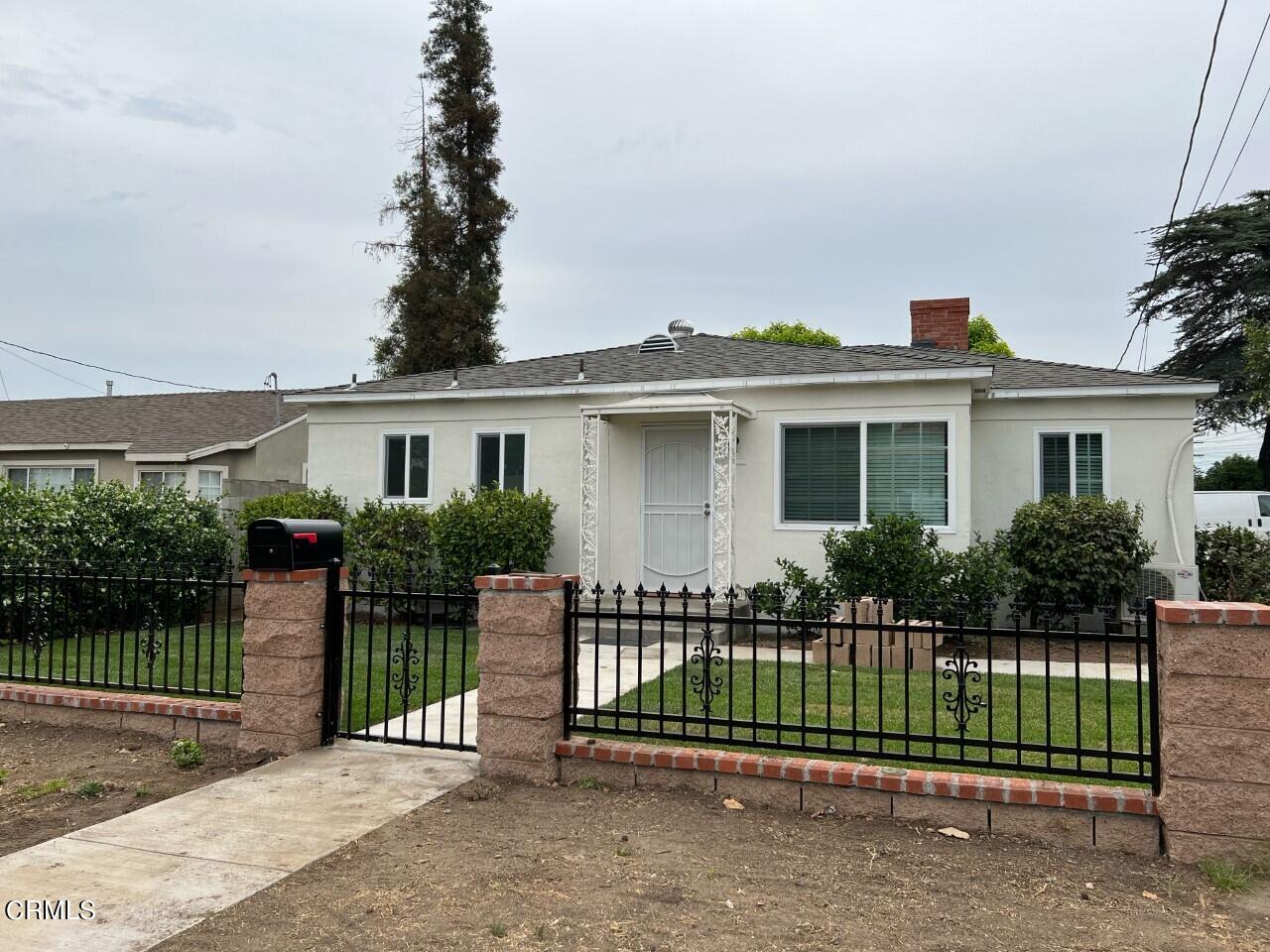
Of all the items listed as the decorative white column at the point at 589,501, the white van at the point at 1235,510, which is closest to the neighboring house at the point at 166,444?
the decorative white column at the point at 589,501

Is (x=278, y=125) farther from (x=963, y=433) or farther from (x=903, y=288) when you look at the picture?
(x=903, y=288)

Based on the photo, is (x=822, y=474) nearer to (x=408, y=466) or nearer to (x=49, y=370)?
(x=408, y=466)

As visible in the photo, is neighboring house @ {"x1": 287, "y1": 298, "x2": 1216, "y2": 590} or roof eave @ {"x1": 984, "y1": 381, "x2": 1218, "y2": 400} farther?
neighboring house @ {"x1": 287, "y1": 298, "x2": 1216, "y2": 590}

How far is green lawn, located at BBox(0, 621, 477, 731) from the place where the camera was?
6094 millimetres

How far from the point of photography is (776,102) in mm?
13086

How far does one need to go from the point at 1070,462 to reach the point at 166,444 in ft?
52.3

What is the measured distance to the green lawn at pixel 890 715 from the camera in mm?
4746

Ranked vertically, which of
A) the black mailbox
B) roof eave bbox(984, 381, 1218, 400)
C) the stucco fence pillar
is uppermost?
roof eave bbox(984, 381, 1218, 400)

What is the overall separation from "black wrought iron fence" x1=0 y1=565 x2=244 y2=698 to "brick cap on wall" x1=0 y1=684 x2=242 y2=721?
0.10 metres

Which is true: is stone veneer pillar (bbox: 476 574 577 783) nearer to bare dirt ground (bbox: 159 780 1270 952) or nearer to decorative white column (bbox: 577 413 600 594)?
bare dirt ground (bbox: 159 780 1270 952)

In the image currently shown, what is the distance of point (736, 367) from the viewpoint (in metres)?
12.4

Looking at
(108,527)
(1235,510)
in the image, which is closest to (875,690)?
(108,527)

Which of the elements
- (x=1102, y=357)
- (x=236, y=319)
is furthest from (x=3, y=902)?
(x=1102, y=357)

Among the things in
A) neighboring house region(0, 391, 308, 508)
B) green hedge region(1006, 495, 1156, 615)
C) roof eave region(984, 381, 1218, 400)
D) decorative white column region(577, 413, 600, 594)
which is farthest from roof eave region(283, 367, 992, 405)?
neighboring house region(0, 391, 308, 508)
